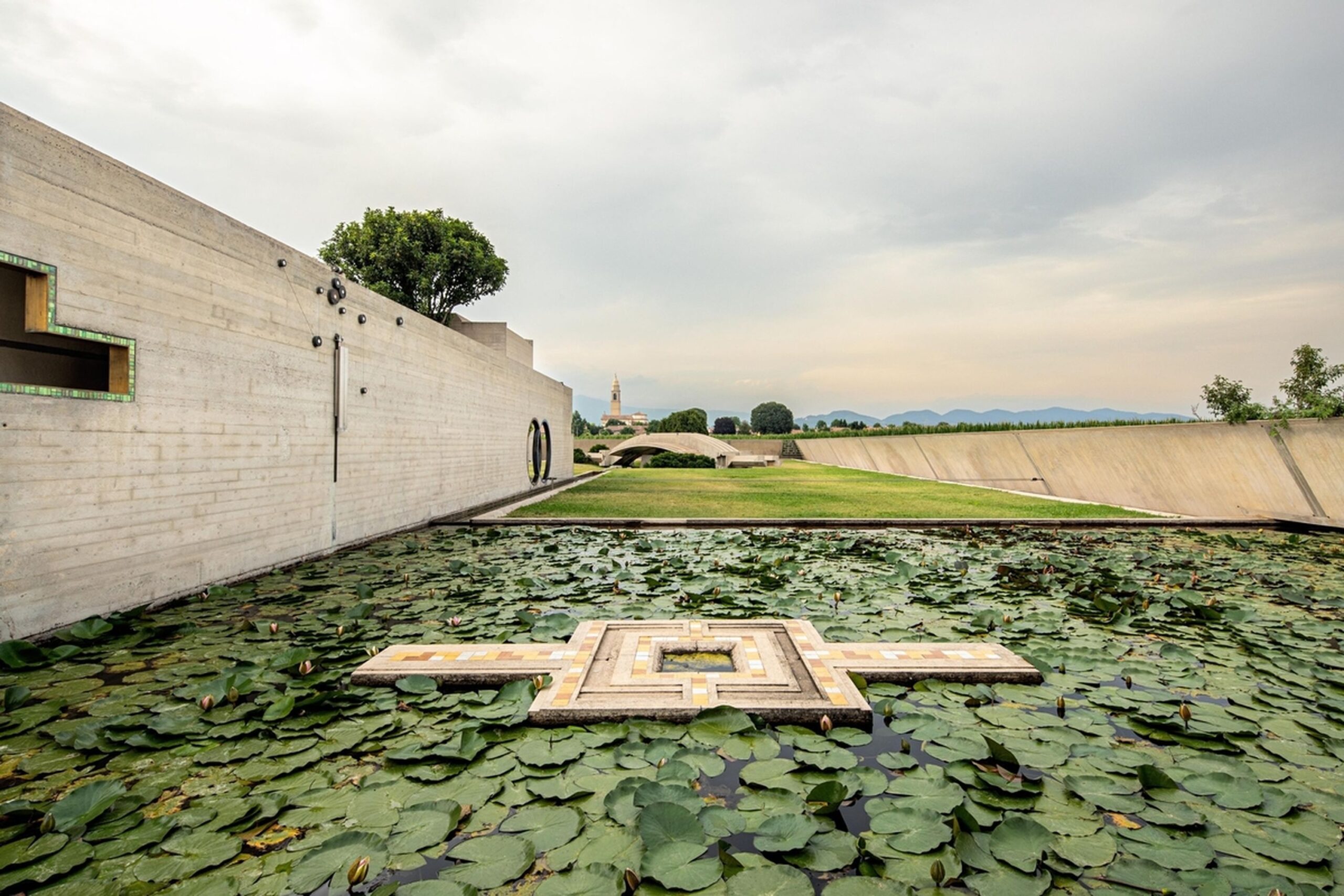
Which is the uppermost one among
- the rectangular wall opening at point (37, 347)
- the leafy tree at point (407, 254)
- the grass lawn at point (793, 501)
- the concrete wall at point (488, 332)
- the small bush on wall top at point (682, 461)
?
the leafy tree at point (407, 254)

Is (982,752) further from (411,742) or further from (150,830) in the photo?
(150,830)

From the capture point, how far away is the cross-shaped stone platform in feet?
7.93

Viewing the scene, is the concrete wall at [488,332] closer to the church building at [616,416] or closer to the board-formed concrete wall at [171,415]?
the board-formed concrete wall at [171,415]

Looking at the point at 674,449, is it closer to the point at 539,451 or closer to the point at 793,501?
the point at 539,451

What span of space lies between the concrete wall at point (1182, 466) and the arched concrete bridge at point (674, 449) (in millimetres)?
13317

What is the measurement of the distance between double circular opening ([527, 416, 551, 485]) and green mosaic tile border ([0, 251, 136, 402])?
416 inches

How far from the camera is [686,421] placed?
52.3 m

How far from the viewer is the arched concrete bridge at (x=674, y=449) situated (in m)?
30.7

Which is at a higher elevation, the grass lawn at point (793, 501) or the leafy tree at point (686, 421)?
the leafy tree at point (686, 421)

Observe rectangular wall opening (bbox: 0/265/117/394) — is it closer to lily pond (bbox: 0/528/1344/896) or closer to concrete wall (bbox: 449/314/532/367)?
lily pond (bbox: 0/528/1344/896)

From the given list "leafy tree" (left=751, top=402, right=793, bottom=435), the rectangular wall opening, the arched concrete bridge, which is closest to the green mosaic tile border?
the rectangular wall opening

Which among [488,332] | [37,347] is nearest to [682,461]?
[488,332]

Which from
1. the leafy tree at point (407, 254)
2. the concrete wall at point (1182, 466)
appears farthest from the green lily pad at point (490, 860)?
the leafy tree at point (407, 254)

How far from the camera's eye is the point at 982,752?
2.13 metres
